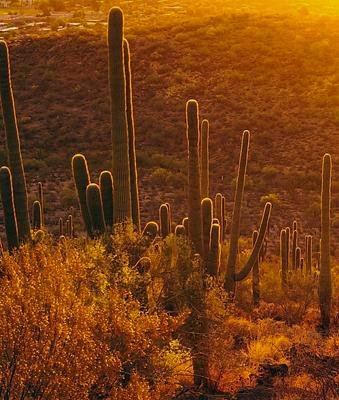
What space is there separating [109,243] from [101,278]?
1.83 meters

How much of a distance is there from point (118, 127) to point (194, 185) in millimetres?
1868

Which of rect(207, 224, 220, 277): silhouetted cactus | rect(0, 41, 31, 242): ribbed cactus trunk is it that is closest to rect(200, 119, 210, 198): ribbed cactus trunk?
rect(207, 224, 220, 277): silhouetted cactus

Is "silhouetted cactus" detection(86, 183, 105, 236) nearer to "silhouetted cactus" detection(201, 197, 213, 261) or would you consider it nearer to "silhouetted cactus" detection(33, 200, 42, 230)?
Answer: "silhouetted cactus" detection(201, 197, 213, 261)

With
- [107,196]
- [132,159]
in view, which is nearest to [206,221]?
[132,159]

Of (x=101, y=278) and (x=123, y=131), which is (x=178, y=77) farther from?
(x=101, y=278)

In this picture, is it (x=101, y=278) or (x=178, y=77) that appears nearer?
(x=101, y=278)

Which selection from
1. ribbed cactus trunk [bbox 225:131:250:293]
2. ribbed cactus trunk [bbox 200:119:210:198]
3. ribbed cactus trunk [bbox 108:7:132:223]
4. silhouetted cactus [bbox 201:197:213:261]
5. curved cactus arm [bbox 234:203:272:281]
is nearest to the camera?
ribbed cactus trunk [bbox 108:7:132:223]

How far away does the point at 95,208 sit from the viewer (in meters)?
12.4

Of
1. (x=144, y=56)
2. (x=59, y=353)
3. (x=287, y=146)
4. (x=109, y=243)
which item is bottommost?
(x=287, y=146)

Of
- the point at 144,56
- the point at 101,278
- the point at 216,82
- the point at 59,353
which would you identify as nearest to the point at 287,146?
the point at 216,82

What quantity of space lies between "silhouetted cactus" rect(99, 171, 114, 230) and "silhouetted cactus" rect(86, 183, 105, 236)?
0.33ft

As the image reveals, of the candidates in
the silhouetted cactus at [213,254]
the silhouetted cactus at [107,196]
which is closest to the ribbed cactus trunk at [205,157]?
the silhouetted cactus at [213,254]

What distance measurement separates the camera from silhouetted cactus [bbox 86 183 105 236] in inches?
485

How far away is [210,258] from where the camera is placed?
13367 mm
